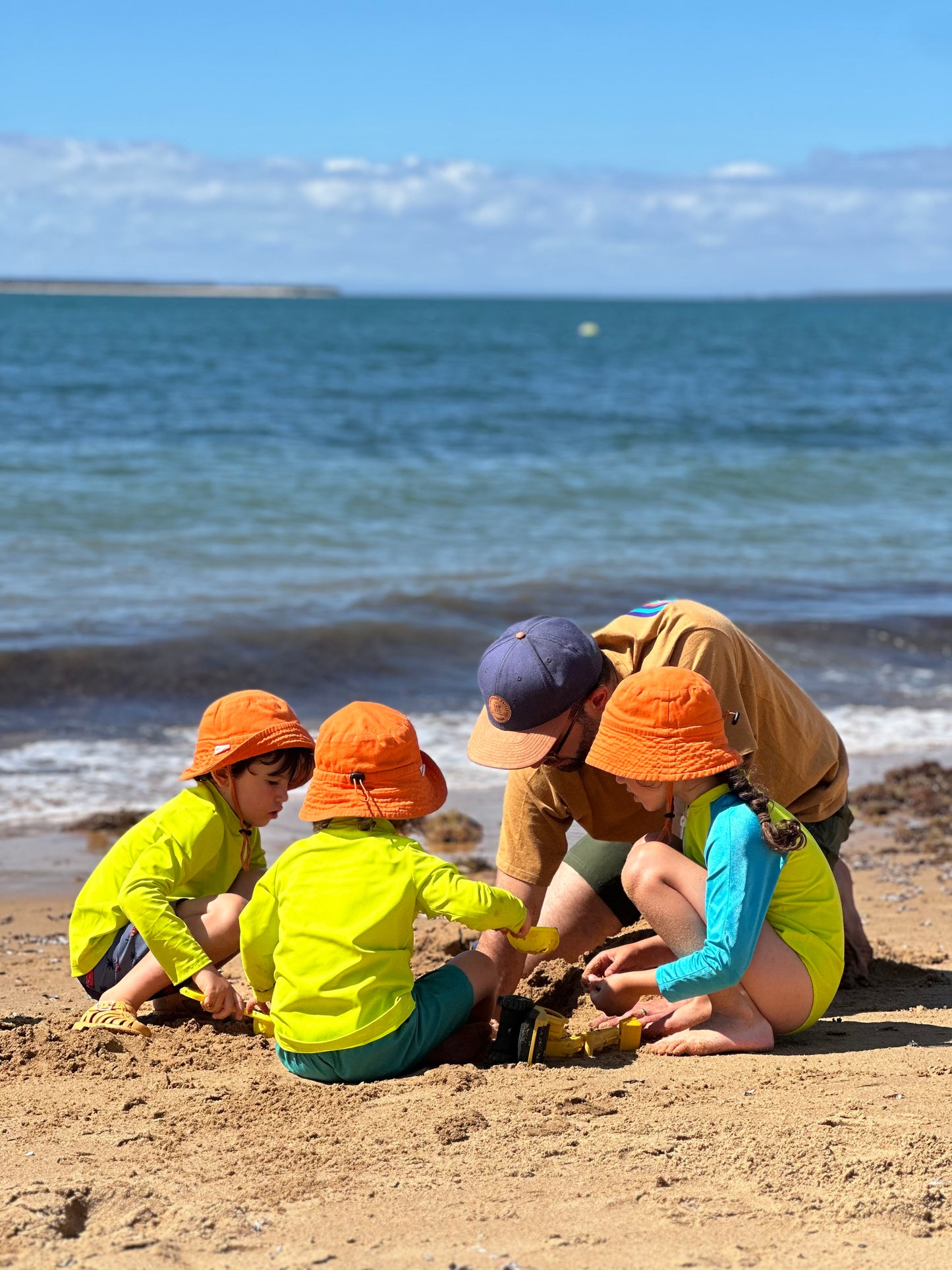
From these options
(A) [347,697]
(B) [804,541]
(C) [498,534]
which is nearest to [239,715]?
(A) [347,697]

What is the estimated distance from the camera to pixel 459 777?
665cm

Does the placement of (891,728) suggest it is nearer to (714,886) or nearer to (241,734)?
(714,886)

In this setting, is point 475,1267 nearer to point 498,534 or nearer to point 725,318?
point 498,534

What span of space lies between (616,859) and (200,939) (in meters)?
1.23

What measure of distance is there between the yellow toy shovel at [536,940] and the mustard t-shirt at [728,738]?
0.44m

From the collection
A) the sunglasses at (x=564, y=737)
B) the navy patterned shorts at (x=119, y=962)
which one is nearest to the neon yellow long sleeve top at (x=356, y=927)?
the sunglasses at (x=564, y=737)

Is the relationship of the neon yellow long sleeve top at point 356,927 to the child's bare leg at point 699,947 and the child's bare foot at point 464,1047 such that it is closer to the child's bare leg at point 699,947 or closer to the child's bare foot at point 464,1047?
the child's bare foot at point 464,1047

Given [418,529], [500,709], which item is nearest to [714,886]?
[500,709]

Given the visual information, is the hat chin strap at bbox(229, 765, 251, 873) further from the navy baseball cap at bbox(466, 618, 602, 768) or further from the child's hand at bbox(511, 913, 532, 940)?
the child's hand at bbox(511, 913, 532, 940)

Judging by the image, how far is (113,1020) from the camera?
137 inches

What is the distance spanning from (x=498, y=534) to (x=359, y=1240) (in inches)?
462

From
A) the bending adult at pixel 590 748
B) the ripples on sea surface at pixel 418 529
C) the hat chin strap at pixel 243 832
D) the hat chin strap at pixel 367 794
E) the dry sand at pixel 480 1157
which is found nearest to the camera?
the dry sand at pixel 480 1157

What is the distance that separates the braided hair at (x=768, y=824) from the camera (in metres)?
3.00

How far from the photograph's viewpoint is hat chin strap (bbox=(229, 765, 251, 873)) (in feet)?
12.0
